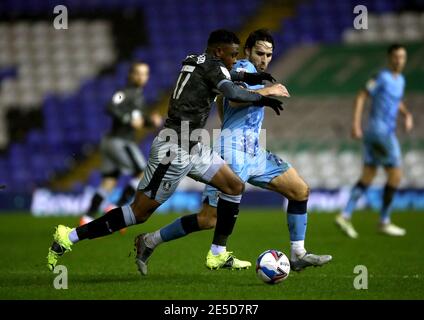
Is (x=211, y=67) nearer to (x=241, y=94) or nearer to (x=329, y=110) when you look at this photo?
(x=241, y=94)

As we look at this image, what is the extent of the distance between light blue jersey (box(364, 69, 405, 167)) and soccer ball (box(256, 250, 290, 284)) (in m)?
5.19

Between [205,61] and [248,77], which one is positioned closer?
[205,61]

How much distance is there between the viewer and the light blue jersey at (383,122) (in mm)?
11867

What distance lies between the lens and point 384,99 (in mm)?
12031

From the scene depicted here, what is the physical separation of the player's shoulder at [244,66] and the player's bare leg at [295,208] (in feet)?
3.05

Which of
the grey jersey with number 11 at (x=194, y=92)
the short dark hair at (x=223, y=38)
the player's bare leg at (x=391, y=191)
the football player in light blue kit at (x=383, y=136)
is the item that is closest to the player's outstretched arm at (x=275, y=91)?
the grey jersey with number 11 at (x=194, y=92)

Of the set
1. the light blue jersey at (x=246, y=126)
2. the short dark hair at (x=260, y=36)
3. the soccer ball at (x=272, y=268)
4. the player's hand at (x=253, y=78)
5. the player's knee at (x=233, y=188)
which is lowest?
the soccer ball at (x=272, y=268)

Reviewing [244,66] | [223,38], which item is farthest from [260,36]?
[223,38]

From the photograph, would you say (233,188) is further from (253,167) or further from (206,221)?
(206,221)

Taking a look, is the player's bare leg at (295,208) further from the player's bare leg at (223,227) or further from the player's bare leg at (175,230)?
the player's bare leg at (175,230)

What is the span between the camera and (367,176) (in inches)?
471

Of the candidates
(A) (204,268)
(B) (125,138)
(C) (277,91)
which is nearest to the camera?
(C) (277,91)

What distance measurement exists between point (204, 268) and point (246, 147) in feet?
4.47

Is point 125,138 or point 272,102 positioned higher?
point 272,102
